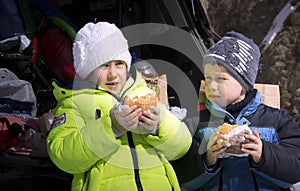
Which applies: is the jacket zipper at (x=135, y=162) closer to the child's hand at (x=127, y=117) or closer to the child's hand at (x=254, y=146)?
the child's hand at (x=127, y=117)

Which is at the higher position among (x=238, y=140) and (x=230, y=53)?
(x=230, y=53)

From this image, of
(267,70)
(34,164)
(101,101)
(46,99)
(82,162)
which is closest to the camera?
(82,162)

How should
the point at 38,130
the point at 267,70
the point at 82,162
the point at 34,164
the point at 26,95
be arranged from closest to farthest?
the point at 82,162 < the point at 34,164 < the point at 38,130 < the point at 26,95 < the point at 267,70

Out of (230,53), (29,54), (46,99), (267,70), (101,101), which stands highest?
(230,53)

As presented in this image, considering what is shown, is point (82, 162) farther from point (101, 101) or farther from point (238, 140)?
point (238, 140)

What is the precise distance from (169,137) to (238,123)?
0.30m

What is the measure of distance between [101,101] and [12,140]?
0.69 metres

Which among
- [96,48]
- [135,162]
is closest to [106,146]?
[135,162]

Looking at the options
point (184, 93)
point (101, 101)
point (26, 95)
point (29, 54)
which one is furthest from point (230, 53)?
point (29, 54)

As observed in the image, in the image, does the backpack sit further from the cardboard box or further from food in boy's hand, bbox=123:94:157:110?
the cardboard box

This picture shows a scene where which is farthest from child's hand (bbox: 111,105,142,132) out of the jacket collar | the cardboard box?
the cardboard box

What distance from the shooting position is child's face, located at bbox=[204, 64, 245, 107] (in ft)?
6.68

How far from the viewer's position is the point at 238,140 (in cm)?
184

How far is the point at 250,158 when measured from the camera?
6.31 ft
